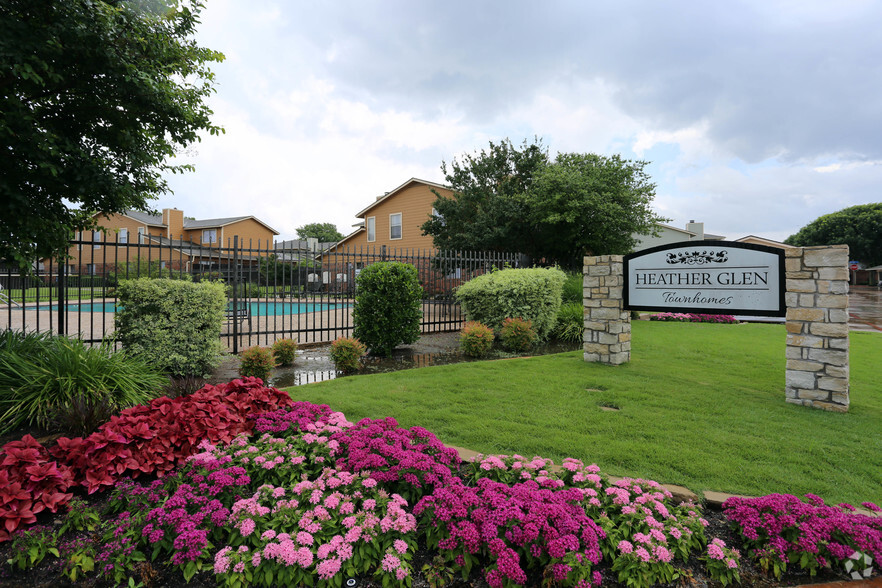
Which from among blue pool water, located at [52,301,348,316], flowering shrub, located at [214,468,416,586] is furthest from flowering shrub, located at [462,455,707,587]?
blue pool water, located at [52,301,348,316]

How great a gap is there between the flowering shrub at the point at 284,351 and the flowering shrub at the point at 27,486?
4.27 metres

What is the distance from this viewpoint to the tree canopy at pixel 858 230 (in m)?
43.2

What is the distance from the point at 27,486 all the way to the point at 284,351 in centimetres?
459

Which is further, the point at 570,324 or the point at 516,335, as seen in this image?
the point at 570,324

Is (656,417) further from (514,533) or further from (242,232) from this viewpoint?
(242,232)

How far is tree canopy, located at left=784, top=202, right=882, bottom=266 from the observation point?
4322cm

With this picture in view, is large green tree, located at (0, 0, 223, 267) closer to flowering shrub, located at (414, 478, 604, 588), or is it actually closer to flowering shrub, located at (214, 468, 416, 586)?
flowering shrub, located at (214, 468, 416, 586)

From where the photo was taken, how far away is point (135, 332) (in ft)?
17.8

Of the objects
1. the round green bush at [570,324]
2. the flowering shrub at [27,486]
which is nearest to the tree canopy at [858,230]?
the round green bush at [570,324]

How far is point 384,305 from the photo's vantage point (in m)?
7.72

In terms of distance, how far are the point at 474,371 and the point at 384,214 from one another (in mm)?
21584

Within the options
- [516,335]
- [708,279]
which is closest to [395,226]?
[516,335]

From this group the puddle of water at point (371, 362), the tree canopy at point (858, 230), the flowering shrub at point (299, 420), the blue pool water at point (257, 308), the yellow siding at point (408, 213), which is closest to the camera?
the flowering shrub at point (299, 420)

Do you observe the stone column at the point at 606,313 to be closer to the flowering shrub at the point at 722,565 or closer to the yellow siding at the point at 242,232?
the flowering shrub at the point at 722,565
